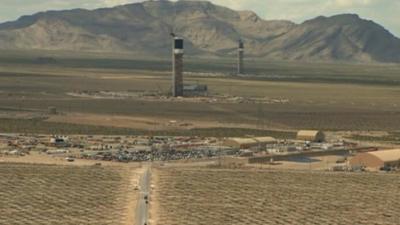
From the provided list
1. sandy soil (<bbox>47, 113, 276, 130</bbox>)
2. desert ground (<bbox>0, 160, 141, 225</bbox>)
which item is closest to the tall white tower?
sandy soil (<bbox>47, 113, 276, 130</bbox>)

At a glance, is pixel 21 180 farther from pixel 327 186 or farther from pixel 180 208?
pixel 327 186

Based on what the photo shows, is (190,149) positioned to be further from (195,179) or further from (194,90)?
(194,90)

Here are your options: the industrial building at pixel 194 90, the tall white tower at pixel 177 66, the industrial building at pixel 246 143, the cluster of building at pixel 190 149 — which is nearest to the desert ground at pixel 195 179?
the cluster of building at pixel 190 149

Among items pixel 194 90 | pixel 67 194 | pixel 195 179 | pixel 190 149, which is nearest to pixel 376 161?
pixel 190 149

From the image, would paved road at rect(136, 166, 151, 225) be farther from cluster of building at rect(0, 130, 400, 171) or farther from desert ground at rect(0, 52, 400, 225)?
cluster of building at rect(0, 130, 400, 171)

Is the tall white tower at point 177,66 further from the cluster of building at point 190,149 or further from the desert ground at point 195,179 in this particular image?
the cluster of building at point 190,149

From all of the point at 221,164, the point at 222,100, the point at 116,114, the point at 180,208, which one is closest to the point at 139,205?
the point at 180,208
